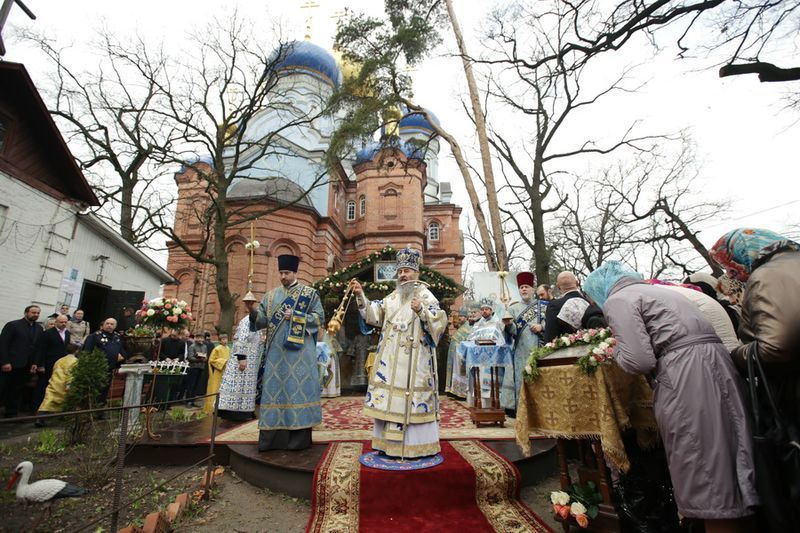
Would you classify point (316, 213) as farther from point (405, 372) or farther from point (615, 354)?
point (615, 354)

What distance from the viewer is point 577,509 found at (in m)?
2.96

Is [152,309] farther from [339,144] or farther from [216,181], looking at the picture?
[216,181]

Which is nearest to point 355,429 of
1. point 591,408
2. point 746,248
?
point 591,408

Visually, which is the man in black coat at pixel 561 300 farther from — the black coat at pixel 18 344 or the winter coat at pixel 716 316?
the black coat at pixel 18 344

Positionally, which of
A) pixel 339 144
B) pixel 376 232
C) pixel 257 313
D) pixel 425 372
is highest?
pixel 376 232

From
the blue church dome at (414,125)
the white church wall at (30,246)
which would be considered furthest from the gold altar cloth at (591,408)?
the blue church dome at (414,125)

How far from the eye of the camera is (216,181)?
16578mm

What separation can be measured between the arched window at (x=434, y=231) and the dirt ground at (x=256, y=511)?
83.8ft

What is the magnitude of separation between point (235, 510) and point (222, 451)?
51.6 inches

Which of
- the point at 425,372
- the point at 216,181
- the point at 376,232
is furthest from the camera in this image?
the point at 376,232

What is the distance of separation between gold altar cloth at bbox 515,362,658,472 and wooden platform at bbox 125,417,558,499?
953 mm

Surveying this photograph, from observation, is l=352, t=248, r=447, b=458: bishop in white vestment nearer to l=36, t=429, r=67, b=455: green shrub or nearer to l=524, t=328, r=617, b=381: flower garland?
l=524, t=328, r=617, b=381: flower garland

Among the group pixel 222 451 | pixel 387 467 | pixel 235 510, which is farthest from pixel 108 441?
pixel 387 467

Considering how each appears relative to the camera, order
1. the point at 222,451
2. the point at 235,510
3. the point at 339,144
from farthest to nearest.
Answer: the point at 339,144 → the point at 222,451 → the point at 235,510
